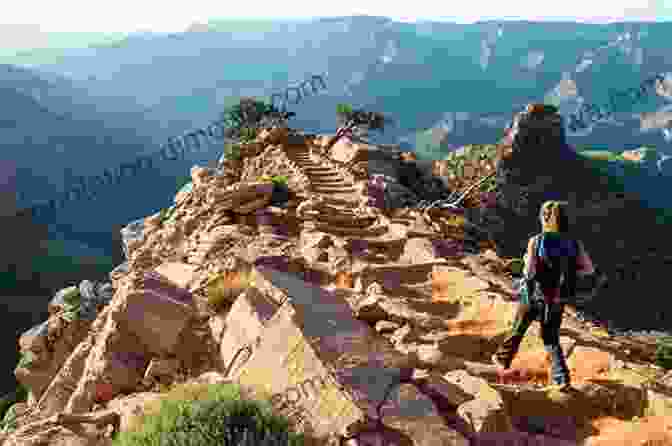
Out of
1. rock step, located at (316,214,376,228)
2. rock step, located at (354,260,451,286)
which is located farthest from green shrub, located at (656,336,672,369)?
rock step, located at (316,214,376,228)

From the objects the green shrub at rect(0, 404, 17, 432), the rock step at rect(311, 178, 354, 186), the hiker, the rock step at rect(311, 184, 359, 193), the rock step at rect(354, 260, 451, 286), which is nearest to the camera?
the hiker

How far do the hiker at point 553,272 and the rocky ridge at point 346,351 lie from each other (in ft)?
1.87

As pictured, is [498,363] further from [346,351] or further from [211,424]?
[211,424]

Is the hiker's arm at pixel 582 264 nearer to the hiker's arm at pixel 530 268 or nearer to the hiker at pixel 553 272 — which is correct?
the hiker at pixel 553 272

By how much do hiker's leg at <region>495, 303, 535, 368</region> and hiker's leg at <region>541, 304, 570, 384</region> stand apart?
0.21 meters

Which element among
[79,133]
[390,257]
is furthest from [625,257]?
[79,133]

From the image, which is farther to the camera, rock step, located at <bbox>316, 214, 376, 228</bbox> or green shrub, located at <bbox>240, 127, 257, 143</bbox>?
green shrub, located at <bbox>240, 127, 257, 143</bbox>

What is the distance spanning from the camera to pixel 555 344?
599cm

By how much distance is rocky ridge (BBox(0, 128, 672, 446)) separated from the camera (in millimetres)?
5059

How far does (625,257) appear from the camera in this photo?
194ft

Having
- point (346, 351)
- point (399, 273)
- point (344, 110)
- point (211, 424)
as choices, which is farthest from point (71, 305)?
point (344, 110)

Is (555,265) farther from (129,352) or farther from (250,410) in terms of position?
(129,352)

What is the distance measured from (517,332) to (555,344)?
1.48ft

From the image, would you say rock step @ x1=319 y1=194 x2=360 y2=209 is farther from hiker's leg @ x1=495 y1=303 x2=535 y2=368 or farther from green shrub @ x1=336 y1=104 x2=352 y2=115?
green shrub @ x1=336 y1=104 x2=352 y2=115
